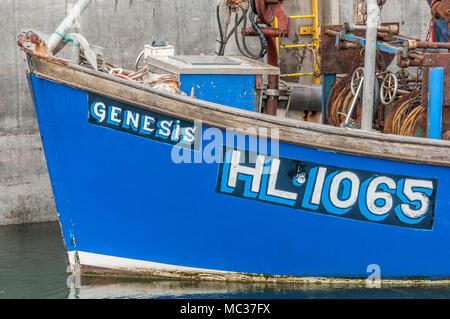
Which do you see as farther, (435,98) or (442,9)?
(442,9)

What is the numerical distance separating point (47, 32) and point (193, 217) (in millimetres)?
3486

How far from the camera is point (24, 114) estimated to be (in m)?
8.30

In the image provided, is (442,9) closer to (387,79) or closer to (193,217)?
(387,79)

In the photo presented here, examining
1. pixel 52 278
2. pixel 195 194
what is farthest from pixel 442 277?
pixel 52 278

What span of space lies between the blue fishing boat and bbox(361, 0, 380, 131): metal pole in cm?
20

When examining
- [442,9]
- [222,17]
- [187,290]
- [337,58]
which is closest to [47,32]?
[222,17]

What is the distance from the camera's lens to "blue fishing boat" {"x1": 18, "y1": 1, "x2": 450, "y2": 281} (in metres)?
5.53

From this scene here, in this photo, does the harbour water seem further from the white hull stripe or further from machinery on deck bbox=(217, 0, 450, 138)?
machinery on deck bbox=(217, 0, 450, 138)

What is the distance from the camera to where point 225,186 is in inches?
222

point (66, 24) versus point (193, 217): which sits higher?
point (66, 24)

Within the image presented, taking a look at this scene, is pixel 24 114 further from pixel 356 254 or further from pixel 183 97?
A: pixel 356 254

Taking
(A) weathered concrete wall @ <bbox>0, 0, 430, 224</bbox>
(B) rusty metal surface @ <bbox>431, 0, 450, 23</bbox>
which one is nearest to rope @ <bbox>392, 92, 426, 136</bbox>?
(B) rusty metal surface @ <bbox>431, 0, 450, 23</bbox>

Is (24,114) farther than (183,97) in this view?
Yes
